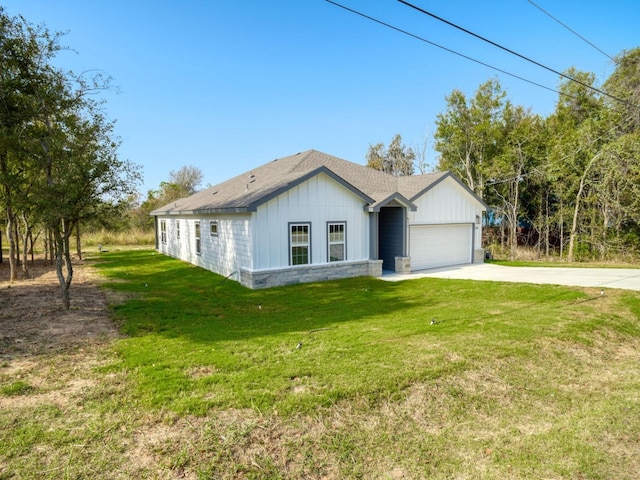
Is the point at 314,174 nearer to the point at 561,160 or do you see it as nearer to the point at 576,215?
the point at 576,215

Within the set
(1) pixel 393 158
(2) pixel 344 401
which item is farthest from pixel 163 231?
(1) pixel 393 158

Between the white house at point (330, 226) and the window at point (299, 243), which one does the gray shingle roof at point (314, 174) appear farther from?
the window at point (299, 243)

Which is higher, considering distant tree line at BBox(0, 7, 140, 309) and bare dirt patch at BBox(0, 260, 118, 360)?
distant tree line at BBox(0, 7, 140, 309)

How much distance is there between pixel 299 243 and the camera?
1227 cm

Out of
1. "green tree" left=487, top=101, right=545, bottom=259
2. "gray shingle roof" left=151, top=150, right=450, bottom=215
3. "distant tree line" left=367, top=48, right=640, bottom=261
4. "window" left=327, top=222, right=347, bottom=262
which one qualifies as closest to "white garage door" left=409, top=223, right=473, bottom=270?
"gray shingle roof" left=151, top=150, right=450, bottom=215

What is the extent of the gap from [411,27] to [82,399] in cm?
855

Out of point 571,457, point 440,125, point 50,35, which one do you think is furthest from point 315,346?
point 440,125

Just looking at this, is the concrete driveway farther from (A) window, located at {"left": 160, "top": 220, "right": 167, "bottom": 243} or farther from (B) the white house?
(A) window, located at {"left": 160, "top": 220, "right": 167, "bottom": 243}

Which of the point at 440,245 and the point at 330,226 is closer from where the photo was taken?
the point at 330,226

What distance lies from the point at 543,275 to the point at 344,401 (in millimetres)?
11546

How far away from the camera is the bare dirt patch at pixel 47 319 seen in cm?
619

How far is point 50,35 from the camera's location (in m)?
8.65

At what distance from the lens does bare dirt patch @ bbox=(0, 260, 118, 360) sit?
6.19 metres

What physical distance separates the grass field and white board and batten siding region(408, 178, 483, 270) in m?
7.33
